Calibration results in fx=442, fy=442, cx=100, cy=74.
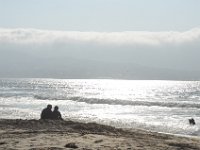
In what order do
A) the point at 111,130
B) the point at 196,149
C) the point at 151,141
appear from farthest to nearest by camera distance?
the point at 111,130
the point at 151,141
the point at 196,149

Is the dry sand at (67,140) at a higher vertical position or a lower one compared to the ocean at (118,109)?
lower

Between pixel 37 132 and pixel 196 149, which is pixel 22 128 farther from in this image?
pixel 196 149

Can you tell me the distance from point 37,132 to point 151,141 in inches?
165

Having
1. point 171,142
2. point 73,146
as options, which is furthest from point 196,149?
point 73,146

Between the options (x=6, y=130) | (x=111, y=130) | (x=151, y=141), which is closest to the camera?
(x=151, y=141)

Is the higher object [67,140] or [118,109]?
[118,109]

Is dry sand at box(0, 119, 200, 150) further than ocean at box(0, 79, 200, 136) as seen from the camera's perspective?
No

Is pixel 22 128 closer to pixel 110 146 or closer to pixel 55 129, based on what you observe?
pixel 55 129

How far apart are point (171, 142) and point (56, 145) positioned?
4.62m

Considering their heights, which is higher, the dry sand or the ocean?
the ocean

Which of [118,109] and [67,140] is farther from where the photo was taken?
[118,109]

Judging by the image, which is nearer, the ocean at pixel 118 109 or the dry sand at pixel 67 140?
the dry sand at pixel 67 140

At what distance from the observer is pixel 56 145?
12961 mm

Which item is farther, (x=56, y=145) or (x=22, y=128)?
(x=22, y=128)
